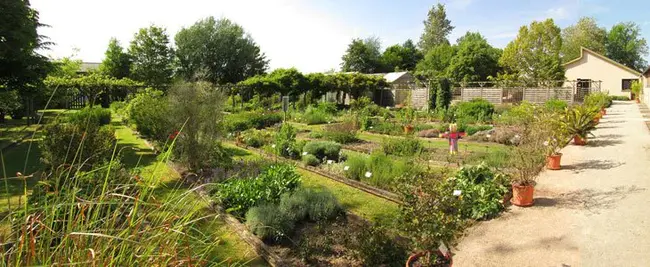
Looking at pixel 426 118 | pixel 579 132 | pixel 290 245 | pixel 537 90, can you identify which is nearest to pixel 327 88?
pixel 426 118

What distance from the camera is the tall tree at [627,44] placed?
65.4m

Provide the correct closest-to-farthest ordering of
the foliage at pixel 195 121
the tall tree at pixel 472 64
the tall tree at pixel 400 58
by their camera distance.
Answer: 1. the foliage at pixel 195 121
2. the tall tree at pixel 472 64
3. the tall tree at pixel 400 58

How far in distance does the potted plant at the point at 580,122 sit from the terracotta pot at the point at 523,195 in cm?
638

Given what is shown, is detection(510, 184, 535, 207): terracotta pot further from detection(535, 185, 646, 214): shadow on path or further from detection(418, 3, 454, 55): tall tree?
detection(418, 3, 454, 55): tall tree

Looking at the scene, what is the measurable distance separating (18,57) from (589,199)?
15312 millimetres

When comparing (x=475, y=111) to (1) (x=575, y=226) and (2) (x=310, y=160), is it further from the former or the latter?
(1) (x=575, y=226)

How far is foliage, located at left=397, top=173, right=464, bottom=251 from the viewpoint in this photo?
3.66 metres

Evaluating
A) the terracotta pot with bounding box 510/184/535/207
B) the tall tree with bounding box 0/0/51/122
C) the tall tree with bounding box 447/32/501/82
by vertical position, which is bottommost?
the terracotta pot with bounding box 510/184/535/207

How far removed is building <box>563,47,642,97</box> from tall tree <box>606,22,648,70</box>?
30509 millimetres

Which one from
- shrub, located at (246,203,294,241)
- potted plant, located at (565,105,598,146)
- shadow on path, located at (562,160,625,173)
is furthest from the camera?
potted plant, located at (565,105,598,146)

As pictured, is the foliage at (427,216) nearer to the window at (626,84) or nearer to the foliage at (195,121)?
the foliage at (195,121)

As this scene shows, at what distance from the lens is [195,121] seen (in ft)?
24.9

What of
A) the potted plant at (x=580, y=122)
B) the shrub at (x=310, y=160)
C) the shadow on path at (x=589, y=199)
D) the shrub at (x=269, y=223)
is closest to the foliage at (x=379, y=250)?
the shrub at (x=269, y=223)

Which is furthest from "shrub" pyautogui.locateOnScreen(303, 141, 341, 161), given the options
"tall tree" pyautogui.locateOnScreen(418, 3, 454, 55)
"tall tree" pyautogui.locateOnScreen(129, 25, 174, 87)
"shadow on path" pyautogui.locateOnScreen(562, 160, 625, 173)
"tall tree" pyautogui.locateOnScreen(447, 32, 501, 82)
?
"tall tree" pyautogui.locateOnScreen(418, 3, 454, 55)
